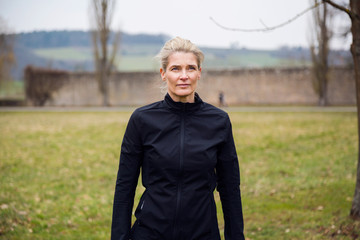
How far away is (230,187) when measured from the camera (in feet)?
7.20

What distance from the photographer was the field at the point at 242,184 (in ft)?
15.8

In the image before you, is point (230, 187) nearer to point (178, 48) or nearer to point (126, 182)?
point (126, 182)

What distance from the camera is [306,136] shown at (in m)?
11.9

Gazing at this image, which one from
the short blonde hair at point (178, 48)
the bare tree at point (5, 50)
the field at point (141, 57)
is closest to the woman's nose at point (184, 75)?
the short blonde hair at point (178, 48)

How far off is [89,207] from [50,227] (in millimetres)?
841

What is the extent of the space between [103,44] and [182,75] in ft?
91.1

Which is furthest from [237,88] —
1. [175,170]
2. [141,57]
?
[141,57]

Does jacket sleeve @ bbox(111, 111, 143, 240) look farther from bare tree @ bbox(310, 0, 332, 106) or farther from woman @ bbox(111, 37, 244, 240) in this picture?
bare tree @ bbox(310, 0, 332, 106)

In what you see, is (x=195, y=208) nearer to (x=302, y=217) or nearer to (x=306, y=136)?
(x=302, y=217)

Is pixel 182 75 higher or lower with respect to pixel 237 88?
higher

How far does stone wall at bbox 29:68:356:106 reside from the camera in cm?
3094

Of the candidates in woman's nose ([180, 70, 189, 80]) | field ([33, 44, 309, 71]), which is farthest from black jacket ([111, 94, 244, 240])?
field ([33, 44, 309, 71])

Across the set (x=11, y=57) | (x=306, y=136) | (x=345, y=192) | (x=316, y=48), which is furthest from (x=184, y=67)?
(x=11, y=57)

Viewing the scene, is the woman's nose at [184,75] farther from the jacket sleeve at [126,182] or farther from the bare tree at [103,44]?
the bare tree at [103,44]
